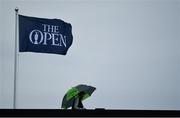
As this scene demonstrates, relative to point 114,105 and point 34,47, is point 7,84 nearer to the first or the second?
point 34,47

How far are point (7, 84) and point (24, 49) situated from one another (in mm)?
820

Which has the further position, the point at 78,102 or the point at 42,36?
the point at 42,36

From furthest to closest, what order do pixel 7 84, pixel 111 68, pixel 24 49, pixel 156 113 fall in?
pixel 111 68 → pixel 7 84 → pixel 24 49 → pixel 156 113

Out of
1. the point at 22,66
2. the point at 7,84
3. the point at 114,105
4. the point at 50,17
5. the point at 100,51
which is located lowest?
the point at 114,105

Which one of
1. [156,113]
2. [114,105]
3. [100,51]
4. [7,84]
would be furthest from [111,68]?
[156,113]

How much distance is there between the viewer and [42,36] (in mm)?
4219

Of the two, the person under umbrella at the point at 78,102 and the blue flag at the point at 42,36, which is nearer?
the person under umbrella at the point at 78,102

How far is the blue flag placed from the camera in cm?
412

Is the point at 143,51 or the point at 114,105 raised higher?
the point at 143,51

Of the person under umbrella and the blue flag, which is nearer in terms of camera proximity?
the person under umbrella

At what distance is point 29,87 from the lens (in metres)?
4.56

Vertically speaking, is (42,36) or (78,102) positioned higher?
(42,36)

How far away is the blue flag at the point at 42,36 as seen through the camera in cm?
412

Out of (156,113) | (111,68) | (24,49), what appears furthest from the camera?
(111,68)
